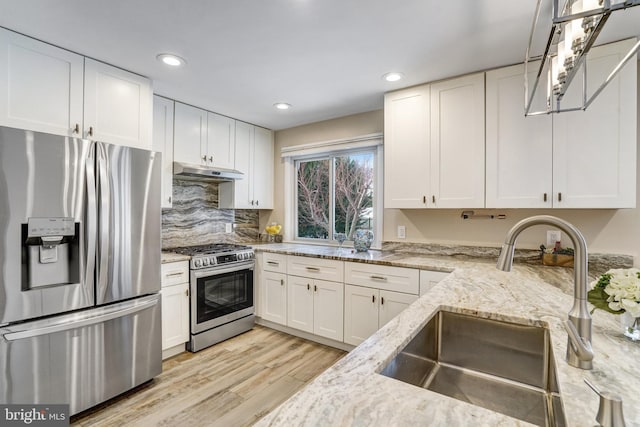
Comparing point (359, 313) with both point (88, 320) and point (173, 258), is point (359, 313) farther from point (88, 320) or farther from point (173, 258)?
point (88, 320)

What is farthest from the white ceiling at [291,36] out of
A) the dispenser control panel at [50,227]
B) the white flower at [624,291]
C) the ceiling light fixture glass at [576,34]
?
the white flower at [624,291]

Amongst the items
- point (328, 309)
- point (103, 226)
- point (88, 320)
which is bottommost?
point (328, 309)

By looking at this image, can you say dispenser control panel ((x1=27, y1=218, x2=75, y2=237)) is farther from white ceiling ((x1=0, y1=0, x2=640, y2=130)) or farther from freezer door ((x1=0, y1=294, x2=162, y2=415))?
white ceiling ((x1=0, y1=0, x2=640, y2=130))

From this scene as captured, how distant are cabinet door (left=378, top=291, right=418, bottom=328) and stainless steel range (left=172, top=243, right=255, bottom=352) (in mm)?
1469

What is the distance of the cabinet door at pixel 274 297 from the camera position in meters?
3.19

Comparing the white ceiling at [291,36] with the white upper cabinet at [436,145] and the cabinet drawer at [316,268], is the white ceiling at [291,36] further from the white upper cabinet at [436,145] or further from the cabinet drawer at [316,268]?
the cabinet drawer at [316,268]

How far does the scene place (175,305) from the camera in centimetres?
266

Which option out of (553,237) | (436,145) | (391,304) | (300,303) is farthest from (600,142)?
(300,303)

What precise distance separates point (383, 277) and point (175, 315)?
1.83m

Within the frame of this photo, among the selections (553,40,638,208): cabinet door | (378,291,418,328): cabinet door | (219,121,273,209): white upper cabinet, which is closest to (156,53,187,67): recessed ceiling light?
(219,121,273,209): white upper cabinet

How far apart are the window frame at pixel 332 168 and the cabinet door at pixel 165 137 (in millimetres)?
1417

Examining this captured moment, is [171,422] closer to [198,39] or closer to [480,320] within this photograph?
[480,320]

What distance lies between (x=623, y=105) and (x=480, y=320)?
181 cm

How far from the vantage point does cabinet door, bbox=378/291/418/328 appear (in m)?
2.45
